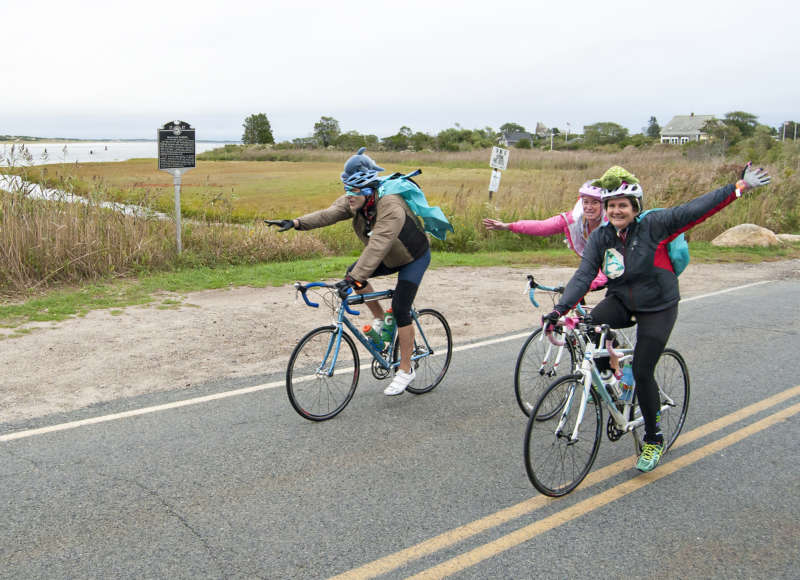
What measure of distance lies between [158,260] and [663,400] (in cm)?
926

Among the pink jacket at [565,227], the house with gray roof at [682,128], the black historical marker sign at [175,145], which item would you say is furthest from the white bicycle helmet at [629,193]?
the house with gray roof at [682,128]

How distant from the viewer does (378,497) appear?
14.4ft

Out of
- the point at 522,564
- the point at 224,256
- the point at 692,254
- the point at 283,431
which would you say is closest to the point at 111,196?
the point at 224,256

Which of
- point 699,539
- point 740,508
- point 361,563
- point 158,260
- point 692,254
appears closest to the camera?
point 361,563

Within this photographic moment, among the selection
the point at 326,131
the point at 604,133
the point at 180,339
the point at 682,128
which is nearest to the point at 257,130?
the point at 326,131

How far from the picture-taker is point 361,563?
144 inches

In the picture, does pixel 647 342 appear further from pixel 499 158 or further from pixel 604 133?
pixel 604 133

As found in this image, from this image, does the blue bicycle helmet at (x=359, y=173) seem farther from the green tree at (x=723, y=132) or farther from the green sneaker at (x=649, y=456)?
the green tree at (x=723, y=132)

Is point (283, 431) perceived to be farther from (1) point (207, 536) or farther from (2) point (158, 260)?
(2) point (158, 260)

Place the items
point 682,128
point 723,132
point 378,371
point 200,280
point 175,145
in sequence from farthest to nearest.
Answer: point 682,128
point 723,132
point 175,145
point 200,280
point 378,371

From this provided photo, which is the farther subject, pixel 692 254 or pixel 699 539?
pixel 692 254

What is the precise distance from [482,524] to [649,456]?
146 centimetres

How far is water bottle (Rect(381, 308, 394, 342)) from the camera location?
6.14 m

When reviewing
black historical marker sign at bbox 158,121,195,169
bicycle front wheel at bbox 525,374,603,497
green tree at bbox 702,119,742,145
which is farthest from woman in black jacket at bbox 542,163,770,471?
green tree at bbox 702,119,742,145
